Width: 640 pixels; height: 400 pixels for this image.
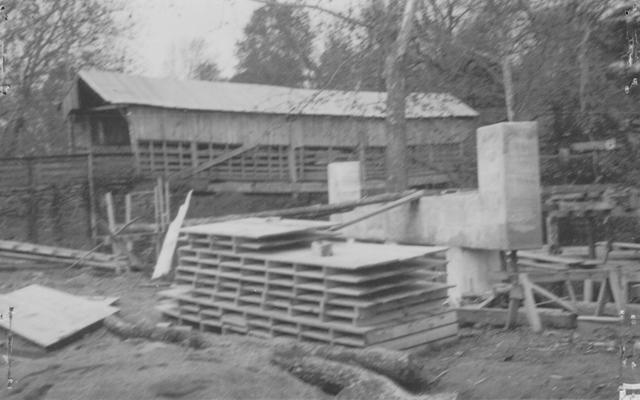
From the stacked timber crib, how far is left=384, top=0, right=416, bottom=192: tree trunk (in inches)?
320

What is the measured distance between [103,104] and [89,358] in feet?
66.4

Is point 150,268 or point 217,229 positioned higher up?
point 217,229

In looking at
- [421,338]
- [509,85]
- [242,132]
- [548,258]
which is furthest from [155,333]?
[242,132]

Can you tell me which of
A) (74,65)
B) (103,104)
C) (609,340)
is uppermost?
(74,65)

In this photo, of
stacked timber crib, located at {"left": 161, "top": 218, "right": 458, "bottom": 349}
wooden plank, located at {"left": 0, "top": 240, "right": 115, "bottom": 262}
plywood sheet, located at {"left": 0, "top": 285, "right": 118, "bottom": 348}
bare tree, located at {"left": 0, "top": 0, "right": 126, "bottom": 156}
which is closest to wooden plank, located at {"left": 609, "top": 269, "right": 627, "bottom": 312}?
stacked timber crib, located at {"left": 161, "top": 218, "right": 458, "bottom": 349}

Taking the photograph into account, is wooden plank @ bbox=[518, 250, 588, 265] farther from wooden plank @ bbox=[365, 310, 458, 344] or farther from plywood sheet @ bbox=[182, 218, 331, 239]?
plywood sheet @ bbox=[182, 218, 331, 239]

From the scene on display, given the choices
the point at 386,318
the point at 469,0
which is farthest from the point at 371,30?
the point at 386,318

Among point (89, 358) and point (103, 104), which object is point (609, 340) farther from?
point (103, 104)

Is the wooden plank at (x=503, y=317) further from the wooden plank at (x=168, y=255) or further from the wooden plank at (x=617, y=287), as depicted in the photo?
the wooden plank at (x=168, y=255)

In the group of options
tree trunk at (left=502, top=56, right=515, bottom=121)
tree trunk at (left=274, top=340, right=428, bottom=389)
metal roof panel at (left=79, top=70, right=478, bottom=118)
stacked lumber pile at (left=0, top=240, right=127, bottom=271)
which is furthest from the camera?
metal roof panel at (left=79, top=70, right=478, bottom=118)

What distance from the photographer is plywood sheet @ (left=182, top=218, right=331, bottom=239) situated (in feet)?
28.6

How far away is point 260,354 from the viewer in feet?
22.9

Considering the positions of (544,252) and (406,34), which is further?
(406,34)

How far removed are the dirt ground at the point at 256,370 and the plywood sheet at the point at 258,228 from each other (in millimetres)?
1259
